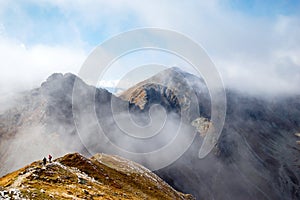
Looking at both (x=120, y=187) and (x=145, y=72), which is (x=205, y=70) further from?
(x=120, y=187)

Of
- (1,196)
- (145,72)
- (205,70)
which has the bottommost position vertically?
(1,196)

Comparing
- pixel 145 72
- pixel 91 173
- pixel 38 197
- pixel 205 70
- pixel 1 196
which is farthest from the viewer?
pixel 205 70

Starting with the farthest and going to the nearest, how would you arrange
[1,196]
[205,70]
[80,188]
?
[205,70], [80,188], [1,196]

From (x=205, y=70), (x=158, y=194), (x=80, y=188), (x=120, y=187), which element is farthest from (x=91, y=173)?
(x=205, y=70)

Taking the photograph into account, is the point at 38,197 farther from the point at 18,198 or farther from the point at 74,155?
the point at 74,155

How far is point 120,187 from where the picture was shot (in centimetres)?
7419

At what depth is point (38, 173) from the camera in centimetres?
5619

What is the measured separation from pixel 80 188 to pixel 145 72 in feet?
190

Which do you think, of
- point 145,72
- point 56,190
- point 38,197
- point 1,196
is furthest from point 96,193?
point 145,72

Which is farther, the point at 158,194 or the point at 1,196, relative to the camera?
the point at 158,194

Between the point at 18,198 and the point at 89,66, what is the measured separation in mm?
60632

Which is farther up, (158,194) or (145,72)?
(145,72)

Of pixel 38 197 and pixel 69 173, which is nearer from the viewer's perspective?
pixel 38 197

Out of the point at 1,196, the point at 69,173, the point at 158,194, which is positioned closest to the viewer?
the point at 1,196
